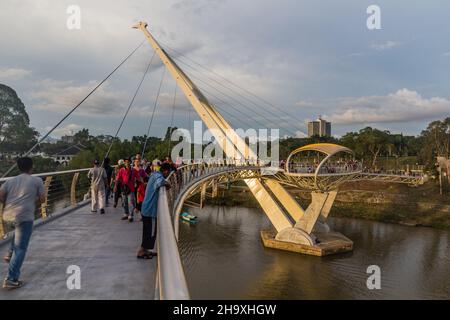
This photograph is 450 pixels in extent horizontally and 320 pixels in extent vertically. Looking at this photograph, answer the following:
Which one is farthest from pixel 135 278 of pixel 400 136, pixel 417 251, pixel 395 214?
pixel 400 136

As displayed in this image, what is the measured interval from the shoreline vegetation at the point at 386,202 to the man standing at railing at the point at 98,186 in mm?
36256

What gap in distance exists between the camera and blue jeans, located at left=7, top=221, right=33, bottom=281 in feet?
12.8

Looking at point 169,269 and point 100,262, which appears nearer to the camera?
point 169,269

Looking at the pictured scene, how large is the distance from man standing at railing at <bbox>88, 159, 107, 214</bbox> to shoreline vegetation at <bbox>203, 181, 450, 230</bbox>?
119 ft

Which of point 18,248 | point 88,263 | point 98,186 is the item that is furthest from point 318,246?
point 18,248

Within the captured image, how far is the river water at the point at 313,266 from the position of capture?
62.5ft

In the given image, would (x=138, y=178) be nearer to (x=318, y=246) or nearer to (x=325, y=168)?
(x=318, y=246)

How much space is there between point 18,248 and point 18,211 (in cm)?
41

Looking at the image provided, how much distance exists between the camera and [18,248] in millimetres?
3957

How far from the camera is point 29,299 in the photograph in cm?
363

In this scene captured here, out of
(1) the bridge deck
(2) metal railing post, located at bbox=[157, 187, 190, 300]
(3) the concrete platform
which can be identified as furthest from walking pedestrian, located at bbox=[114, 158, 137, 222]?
(3) the concrete platform

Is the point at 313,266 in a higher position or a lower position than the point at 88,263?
lower

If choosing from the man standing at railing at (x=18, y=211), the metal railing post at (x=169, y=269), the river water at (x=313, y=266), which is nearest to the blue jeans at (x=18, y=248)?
the man standing at railing at (x=18, y=211)

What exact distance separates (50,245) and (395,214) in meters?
40.7
